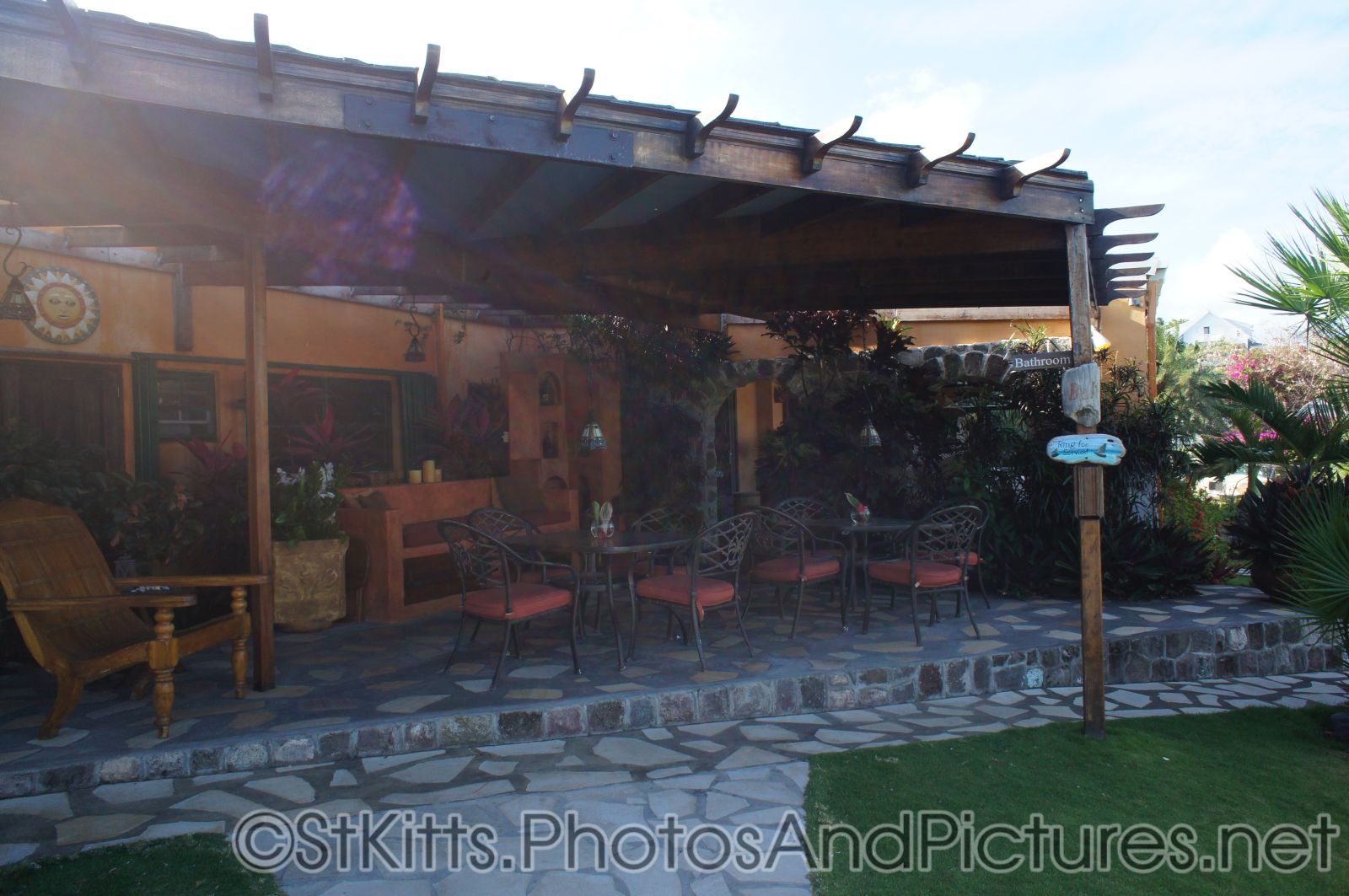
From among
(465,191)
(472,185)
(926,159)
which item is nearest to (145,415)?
(465,191)

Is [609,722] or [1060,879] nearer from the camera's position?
[1060,879]

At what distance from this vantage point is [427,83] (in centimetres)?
300

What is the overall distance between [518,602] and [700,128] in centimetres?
267

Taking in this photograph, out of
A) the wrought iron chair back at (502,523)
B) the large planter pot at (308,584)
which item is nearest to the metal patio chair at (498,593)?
the wrought iron chair back at (502,523)

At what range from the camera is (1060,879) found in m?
2.81

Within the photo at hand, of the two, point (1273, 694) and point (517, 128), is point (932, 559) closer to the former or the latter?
point (1273, 694)

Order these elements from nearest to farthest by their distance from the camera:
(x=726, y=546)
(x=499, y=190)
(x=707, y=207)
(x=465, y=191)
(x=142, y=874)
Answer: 1. (x=142, y=874)
2. (x=499, y=190)
3. (x=465, y=191)
4. (x=707, y=207)
5. (x=726, y=546)

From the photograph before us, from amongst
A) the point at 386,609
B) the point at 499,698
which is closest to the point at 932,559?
the point at 499,698

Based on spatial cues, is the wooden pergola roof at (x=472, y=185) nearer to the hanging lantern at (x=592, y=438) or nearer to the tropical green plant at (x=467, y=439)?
the hanging lantern at (x=592, y=438)

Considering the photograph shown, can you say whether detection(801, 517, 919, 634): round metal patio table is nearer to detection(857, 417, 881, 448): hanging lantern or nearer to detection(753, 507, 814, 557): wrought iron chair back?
detection(753, 507, 814, 557): wrought iron chair back

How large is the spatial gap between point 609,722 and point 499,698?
570 millimetres

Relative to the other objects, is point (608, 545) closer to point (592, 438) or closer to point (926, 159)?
point (592, 438)

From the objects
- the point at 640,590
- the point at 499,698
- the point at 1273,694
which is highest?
the point at 640,590

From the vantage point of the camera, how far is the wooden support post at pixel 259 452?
4328mm
